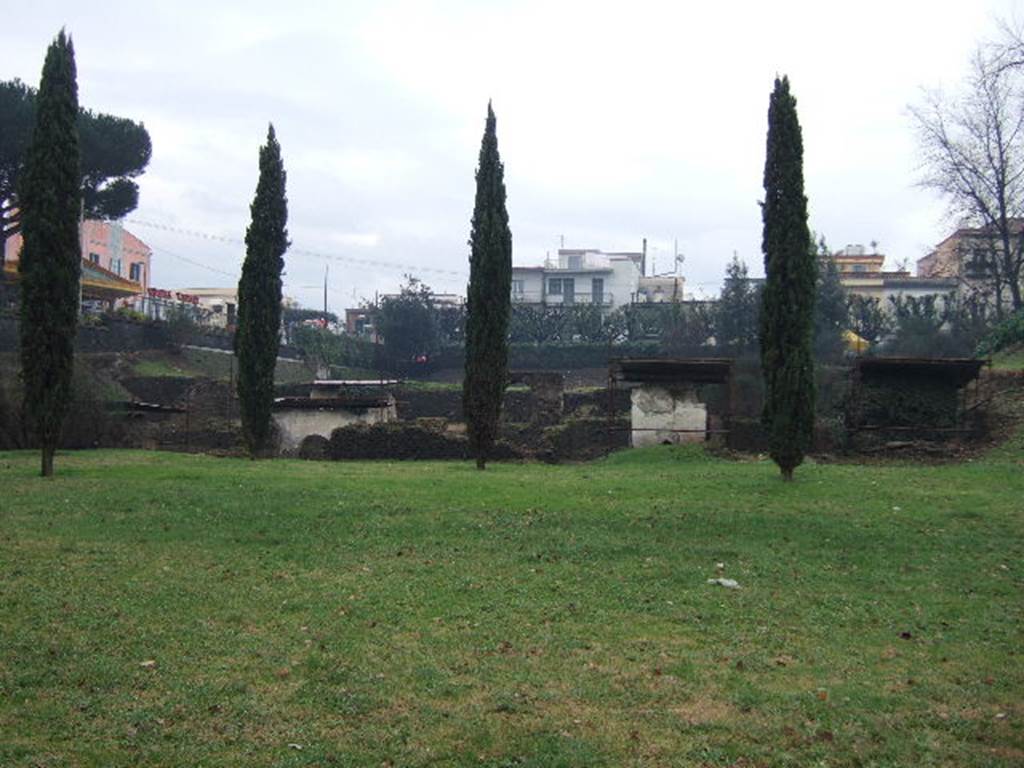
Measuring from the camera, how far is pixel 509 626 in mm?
9570

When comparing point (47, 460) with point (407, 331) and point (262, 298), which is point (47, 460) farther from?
point (407, 331)

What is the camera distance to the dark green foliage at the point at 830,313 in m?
52.1

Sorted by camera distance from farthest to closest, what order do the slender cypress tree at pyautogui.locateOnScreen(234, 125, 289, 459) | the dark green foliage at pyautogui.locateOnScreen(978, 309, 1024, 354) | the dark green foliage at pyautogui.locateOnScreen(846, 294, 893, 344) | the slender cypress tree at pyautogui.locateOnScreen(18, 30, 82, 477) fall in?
the dark green foliage at pyautogui.locateOnScreen(846, 294, 893, 344) < the dark green foliage at pyautogui.locateOnScreen(978, 309, 1024, 354) < the slender cypress tree at pyautogui.locateOnScreen(234, 125, 289, 459) < the slender cypress tree at pyautogui.locateOnScreen(18, 30, 82, 477)

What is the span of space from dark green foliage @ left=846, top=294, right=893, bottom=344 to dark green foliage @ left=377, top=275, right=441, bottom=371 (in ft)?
77.0

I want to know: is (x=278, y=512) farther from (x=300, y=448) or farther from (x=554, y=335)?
(x=554, y=335)

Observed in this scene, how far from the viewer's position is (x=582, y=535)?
45.0ft

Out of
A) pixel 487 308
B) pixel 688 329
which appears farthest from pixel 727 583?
pixel 688 329

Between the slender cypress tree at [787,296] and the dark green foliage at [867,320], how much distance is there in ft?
128

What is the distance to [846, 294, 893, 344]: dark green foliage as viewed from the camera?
56094 millimetres

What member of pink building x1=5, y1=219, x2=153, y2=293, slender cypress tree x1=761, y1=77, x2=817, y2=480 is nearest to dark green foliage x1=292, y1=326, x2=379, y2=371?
pink building x1=5, y1=219, x2=153, y2=293

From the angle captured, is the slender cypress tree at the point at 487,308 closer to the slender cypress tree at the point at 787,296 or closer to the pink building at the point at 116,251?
the slender cypress tree at the point at 787,296

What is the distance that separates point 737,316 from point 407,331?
1897 centimetres

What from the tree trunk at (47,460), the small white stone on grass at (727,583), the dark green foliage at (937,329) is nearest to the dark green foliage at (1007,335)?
the dark green foliage at (937,329)

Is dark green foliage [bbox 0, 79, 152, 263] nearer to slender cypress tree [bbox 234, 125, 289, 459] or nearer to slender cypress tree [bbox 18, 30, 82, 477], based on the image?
slender cypress tree [bbox 234, 125, 289, 459]
